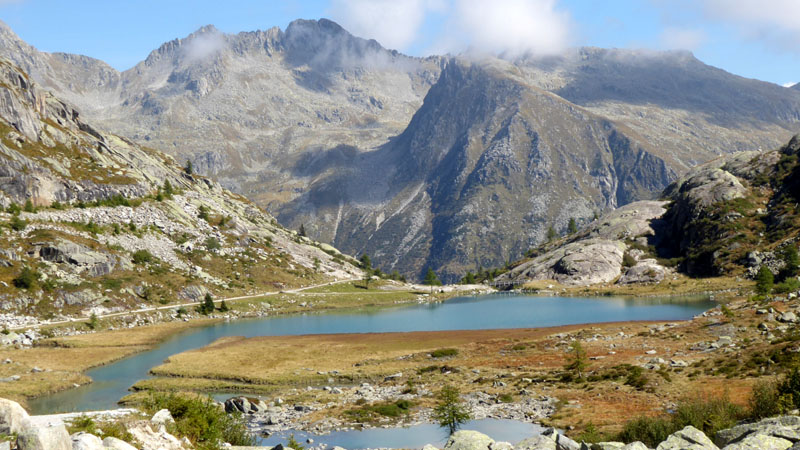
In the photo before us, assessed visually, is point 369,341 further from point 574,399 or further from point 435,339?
point 574,399

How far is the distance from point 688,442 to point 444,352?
58.4 m

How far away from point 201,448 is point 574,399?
35763 mm

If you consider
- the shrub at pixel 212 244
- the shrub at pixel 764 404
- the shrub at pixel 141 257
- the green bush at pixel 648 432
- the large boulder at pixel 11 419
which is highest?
the shrub at pixel 212 244

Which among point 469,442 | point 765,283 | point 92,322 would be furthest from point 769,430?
point 92,322

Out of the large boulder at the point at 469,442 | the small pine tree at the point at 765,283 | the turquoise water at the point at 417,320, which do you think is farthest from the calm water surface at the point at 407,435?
the small pine tree at the point at 765,283

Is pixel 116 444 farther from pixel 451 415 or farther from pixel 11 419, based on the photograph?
pixel 451 415

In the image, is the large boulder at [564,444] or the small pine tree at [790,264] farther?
the small pine tree at [790,264]

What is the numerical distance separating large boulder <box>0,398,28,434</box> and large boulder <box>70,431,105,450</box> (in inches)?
68.2

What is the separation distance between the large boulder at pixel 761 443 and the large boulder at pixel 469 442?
990 cm

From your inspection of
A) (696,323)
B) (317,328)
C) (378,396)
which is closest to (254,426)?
(378,396)

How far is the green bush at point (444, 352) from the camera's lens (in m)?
78.7

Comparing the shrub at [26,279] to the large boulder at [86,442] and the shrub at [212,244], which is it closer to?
the shrub at [212,244]

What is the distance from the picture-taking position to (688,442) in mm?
22625

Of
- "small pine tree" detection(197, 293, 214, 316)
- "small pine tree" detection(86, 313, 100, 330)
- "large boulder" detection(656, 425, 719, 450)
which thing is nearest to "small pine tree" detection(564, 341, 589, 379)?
"large boulder" detection(656, 425, 719, 450)
